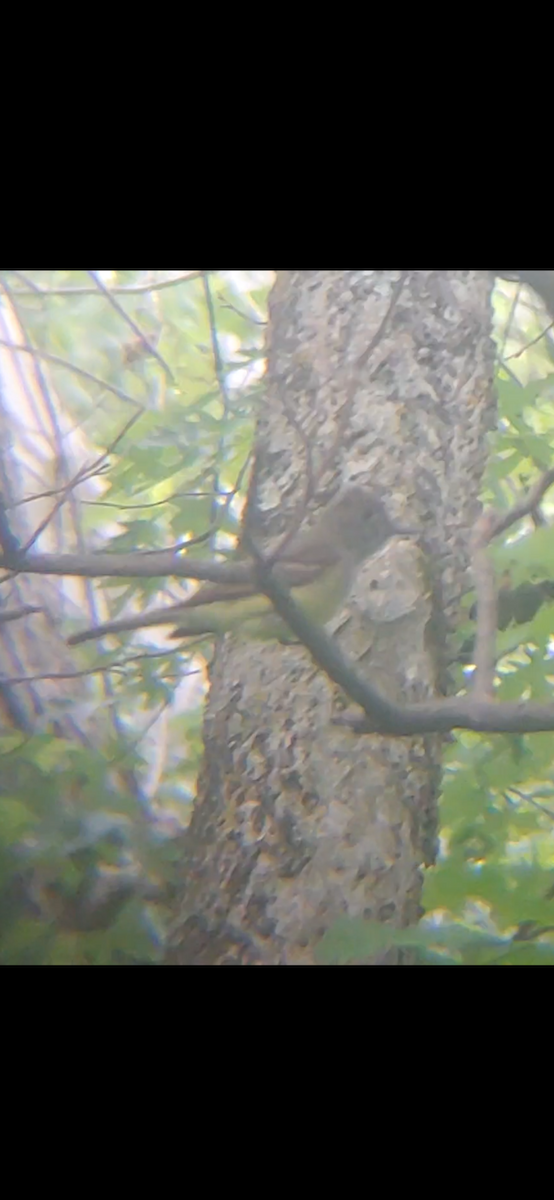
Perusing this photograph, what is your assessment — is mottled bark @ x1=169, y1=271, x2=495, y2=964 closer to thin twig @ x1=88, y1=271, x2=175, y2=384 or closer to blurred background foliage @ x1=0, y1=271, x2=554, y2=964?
blurred background foliage @ x1=0, y1=271, x2=554, y2=964

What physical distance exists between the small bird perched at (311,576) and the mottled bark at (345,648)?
0.02 meters

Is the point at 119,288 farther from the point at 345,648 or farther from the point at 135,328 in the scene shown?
the point at 345,648

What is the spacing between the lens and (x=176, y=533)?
1.45 meters

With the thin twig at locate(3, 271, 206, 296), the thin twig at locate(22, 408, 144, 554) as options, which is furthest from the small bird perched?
the thin twig at locate(3, 271, 206, 296)

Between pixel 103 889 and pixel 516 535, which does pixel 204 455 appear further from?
pixel 103 889

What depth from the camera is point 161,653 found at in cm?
146

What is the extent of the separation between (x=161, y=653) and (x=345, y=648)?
0.27 metres

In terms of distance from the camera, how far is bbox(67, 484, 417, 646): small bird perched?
4.36ft

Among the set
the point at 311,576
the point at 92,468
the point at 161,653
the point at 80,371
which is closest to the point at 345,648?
the point at 311,576

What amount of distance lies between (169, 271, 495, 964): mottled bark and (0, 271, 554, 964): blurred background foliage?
1.4 inches
